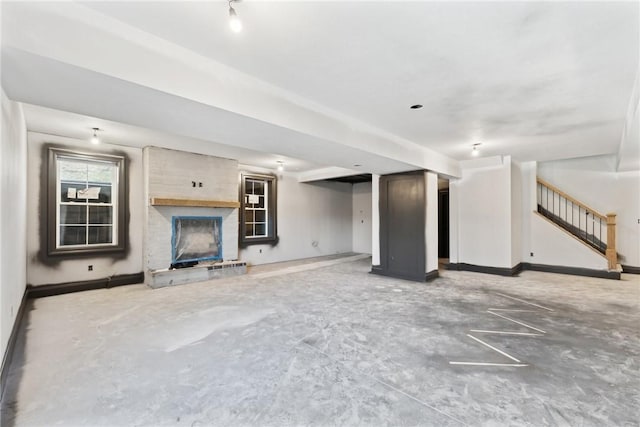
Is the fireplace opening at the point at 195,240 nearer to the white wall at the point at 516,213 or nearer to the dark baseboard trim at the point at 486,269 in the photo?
the dark baseboard trim at the point at 486,269

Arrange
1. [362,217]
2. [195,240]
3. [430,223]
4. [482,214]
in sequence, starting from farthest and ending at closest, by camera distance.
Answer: [362,217], [482,214], [195,240], [430,223]

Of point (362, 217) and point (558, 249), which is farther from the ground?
point (362, 217)

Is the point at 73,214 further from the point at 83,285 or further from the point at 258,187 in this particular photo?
the point at 258,187

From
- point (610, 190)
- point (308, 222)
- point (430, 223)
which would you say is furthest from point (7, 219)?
point (610, 190)

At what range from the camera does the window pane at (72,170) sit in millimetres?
5090

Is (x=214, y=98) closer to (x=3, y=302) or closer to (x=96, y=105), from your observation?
(x=96, y=105)

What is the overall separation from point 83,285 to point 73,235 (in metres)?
0.92

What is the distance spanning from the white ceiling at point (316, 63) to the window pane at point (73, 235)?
3.43m

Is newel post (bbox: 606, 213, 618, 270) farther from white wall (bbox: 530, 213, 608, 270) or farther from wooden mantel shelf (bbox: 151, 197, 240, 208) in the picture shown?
wooden mantel shelf (bbox: 151, 197, 240, 208)

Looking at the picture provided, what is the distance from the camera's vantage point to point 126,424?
1831 mm

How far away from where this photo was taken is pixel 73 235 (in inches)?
203

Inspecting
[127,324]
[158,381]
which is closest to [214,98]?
[158,381]

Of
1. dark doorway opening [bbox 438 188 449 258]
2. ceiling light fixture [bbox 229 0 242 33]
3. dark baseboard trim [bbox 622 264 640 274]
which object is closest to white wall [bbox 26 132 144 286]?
ceiling light fixture [bbox 229 0 242 33]

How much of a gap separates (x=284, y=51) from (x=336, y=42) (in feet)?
1.46
